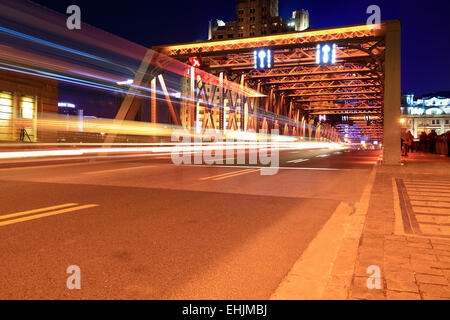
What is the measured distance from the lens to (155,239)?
14.0 feet

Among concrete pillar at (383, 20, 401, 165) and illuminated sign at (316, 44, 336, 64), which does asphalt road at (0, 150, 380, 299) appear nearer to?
concrete pillar at (383, 20, 401, 165)

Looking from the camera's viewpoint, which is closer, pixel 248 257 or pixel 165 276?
pixel 165 276

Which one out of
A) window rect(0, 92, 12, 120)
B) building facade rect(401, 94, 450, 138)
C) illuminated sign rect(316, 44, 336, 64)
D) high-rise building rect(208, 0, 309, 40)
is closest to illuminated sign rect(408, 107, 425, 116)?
building facade rect(401, 94, 450, 138)

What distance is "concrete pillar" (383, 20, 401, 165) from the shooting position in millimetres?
17844

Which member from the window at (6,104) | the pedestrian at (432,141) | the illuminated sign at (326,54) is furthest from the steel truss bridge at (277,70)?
the window at (6,104)

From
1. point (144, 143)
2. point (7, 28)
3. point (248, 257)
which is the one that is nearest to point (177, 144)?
point (144, 143)

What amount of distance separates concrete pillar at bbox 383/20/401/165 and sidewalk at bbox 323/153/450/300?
12.2 meters

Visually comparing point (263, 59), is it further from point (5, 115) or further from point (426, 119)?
point (426, 119)

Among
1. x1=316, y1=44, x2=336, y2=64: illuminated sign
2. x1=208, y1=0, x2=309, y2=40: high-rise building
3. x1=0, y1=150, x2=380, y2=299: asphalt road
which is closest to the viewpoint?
x1=0, y1=150, x2=380, y2=299: asphalt road

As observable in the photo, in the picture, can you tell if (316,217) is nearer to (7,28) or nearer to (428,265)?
(428,265)

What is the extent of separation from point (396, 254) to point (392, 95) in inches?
672

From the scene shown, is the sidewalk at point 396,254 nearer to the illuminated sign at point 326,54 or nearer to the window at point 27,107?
the illuminated sign at point 326,54
